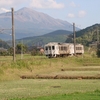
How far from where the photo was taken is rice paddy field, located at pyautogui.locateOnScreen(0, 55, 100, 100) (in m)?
15.7

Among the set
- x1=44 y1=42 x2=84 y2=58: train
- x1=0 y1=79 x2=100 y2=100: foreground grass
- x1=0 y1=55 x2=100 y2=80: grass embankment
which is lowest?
x1=0 y1=79 x2=100 y2=100: foreground grass

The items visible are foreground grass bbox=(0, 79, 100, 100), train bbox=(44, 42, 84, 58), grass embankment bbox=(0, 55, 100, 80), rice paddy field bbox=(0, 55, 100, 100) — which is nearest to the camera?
foreground grass bbox=(0, 79, 100, 100)

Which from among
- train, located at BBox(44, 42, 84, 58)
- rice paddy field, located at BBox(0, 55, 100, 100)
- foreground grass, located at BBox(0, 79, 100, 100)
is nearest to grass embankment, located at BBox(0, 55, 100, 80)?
rice paddy field, located at BBox(0, 55, 100, 100)

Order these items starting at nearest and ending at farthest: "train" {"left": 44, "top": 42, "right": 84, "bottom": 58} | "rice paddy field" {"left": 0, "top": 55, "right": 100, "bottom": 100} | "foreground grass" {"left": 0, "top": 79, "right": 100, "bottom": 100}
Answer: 1. "foreground grass" {"left": 0, "top": 79, "right": 100, "bottom": 100}
2. "rice paddy field" {"left": 0, "top": 55, "right": 100, "bottom": 100}
3. "train" {"left": 44, "top": 42, "right": 84, "bottom": 58}

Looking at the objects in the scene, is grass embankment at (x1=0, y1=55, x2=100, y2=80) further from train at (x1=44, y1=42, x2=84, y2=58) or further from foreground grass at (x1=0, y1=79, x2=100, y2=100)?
train at (x1=44, y1=42, x2=84, y2=58)

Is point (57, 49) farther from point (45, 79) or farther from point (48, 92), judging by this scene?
point (48, 92)

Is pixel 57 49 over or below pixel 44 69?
over

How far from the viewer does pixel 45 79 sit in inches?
960

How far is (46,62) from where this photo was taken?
36375 millimetres

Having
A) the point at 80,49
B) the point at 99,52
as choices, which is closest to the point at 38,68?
the point at 99,52

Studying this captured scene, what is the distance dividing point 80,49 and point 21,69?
46662 millimetres

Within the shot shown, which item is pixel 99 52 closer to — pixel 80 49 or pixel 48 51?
pixel 48 51

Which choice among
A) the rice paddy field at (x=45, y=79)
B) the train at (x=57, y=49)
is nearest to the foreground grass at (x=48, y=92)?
the rice paddy field at (x=45, y=79)

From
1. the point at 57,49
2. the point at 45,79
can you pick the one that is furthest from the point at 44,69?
the point at 57,49
